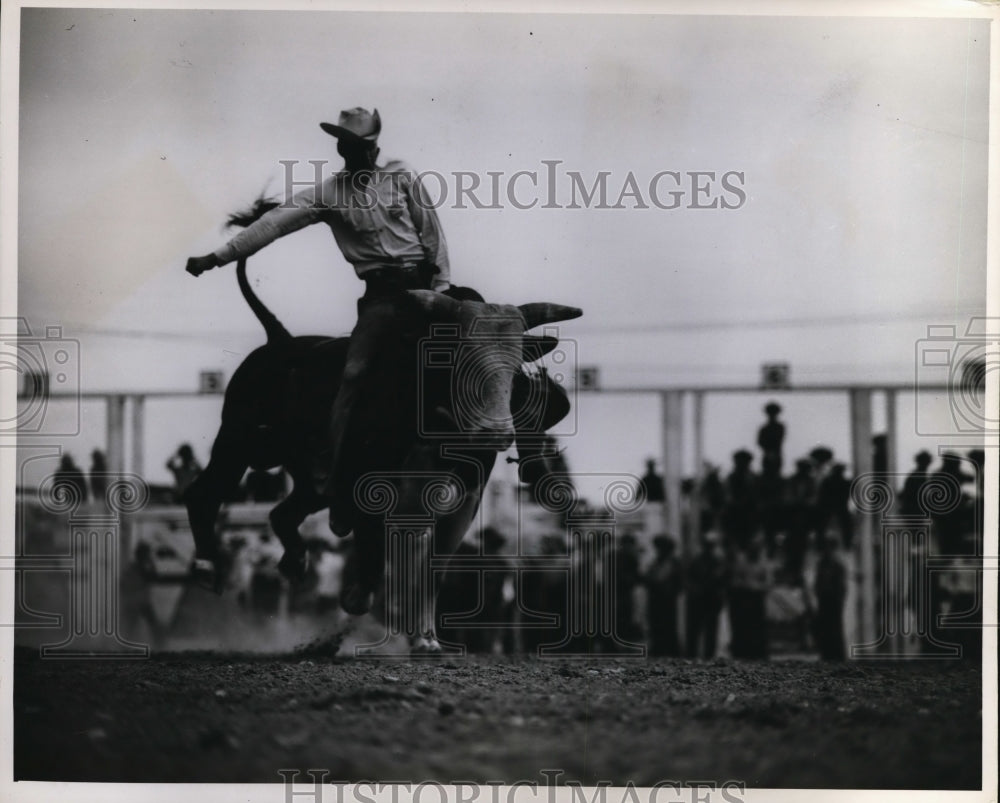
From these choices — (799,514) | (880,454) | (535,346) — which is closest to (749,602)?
(799,514)

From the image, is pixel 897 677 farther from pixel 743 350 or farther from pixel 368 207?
pixel 368 207

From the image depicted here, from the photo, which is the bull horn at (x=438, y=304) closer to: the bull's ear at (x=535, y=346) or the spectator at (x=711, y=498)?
the bull's ear at (x=535, y=346)

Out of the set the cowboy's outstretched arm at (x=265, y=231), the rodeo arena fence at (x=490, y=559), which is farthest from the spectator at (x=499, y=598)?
the cowboy's outstretched arm at (x=265, y=231)

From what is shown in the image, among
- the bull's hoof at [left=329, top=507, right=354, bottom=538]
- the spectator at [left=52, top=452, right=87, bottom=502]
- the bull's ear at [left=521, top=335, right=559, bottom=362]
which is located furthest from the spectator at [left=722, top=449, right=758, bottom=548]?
the spectator at [left=52, top=452, right=87, bottom=502]

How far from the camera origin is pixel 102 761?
217 inches

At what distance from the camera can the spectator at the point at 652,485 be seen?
19.3 ft

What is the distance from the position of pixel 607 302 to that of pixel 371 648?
1.87 m

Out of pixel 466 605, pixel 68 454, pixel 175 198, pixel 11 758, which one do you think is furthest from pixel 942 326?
pixel 11 758

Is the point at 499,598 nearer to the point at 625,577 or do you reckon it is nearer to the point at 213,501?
the point at 625,577

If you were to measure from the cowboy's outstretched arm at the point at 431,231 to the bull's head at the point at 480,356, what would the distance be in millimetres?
95

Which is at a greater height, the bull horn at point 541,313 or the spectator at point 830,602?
the bull horn at point 541,313

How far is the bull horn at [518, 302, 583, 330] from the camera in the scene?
5781 millimetres

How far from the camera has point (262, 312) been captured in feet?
19.2

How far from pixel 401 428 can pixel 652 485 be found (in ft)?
3.81
